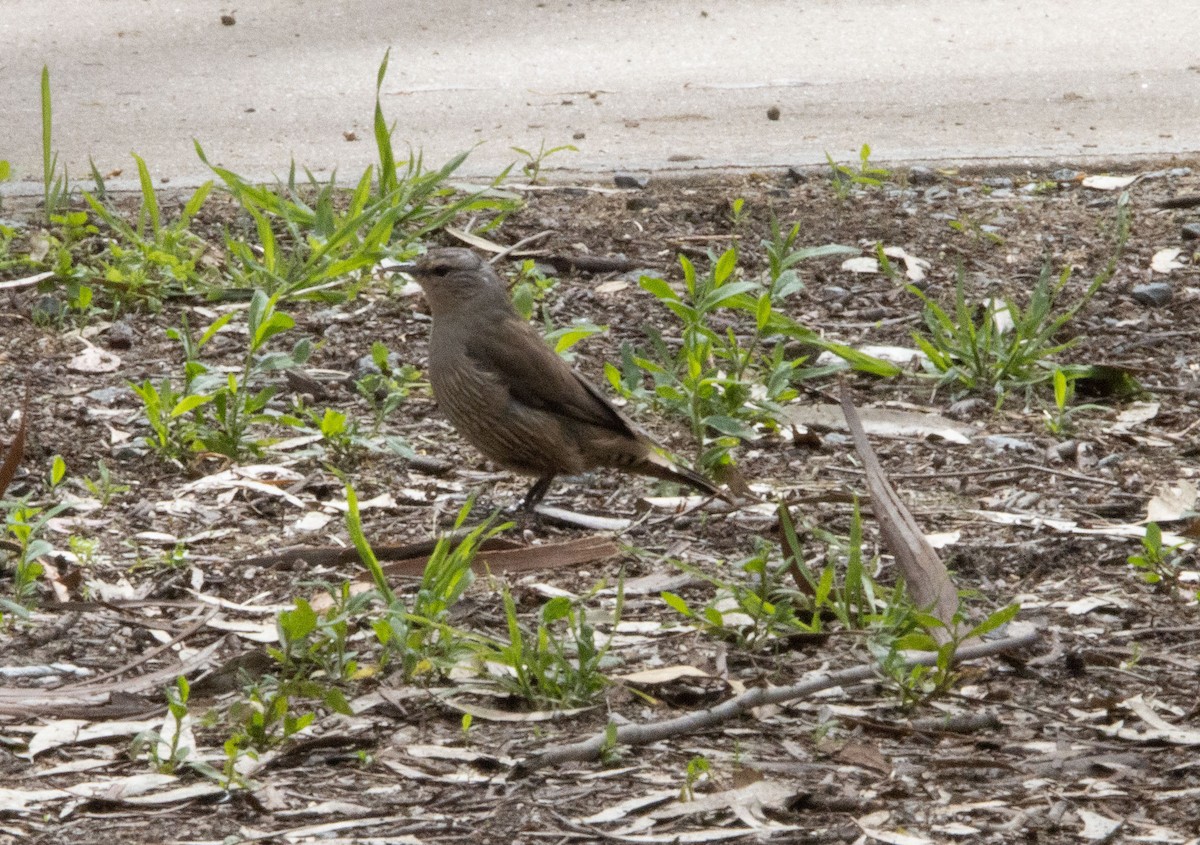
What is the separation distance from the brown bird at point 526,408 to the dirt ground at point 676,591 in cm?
16

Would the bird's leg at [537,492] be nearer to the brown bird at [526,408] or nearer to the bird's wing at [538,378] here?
the brown bird at [526,408]

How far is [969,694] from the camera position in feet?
12.1

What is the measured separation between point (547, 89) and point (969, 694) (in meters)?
6.12

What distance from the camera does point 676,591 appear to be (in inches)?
170

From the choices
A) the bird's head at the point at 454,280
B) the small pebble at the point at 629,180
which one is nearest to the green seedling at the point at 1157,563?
the bird's head at the point at 454,280

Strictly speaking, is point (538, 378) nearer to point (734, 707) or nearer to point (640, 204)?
point (734, 707)

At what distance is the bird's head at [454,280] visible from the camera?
5.31m

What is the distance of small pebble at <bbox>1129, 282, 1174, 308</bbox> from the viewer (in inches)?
251

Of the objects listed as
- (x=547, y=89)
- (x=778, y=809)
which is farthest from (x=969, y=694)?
(x=547, y=89)

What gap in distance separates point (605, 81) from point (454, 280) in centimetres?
440

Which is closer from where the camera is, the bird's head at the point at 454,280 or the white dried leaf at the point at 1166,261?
the bird's head at the point at 454,280

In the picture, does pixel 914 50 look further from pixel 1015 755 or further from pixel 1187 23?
pixel 1015 755

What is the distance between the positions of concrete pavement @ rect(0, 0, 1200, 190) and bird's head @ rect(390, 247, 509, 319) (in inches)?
101

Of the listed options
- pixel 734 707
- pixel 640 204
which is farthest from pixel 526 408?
pixel 640 204
